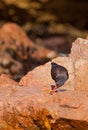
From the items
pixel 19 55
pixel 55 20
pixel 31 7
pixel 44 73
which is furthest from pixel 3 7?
pixel 44 73

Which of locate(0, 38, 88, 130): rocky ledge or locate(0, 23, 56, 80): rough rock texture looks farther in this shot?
locate(0, 23, 56, 80): rough rock texture

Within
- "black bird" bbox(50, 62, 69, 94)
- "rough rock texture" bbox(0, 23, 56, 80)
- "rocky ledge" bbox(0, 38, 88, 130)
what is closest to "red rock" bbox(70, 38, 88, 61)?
"rocky ledge" bbox(0, 38, 88, 130)

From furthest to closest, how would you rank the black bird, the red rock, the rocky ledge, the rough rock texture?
the rough rock texture < the red rock < the black bird < the rocky ledge

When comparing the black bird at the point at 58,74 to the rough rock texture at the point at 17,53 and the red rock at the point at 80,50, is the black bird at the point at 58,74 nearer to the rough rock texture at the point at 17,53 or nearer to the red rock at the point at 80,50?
the red rock at the point at 80,50

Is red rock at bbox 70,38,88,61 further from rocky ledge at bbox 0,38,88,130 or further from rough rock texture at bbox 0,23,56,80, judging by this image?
rough rock texture at bbox 0,23,56,80

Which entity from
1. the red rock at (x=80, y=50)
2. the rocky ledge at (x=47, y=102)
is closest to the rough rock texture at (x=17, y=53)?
the red rock at (x=80, y=50)

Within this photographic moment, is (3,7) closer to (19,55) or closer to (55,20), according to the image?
(55,20)
